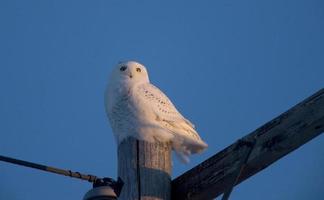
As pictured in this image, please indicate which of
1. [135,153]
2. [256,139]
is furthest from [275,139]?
[135,153]

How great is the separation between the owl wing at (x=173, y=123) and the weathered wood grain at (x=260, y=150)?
407 millimetres

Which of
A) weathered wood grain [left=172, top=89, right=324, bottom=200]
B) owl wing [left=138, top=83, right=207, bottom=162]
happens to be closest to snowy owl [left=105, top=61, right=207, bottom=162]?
owl wing [left=138, top=83, right=207, bottom=162]

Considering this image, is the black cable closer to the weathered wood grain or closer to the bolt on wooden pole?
the bolt on wooden pole

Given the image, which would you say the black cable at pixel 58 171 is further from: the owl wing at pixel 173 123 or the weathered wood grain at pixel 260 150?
the owl wing at pixel 173 123

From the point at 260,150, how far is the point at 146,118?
2.70 feet

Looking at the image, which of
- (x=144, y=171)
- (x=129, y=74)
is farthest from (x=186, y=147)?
(x=129, y=74)

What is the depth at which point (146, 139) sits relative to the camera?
2.20 meters

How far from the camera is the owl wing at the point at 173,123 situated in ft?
8.11

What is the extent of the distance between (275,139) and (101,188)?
600mm

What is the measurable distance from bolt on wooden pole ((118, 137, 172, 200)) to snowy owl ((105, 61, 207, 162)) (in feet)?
0.19

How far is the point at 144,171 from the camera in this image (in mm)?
2076

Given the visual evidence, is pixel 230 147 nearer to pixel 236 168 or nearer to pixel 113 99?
pixel 236 168

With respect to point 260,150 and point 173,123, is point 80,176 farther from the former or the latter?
point 173,123

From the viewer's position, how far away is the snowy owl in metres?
2.40
